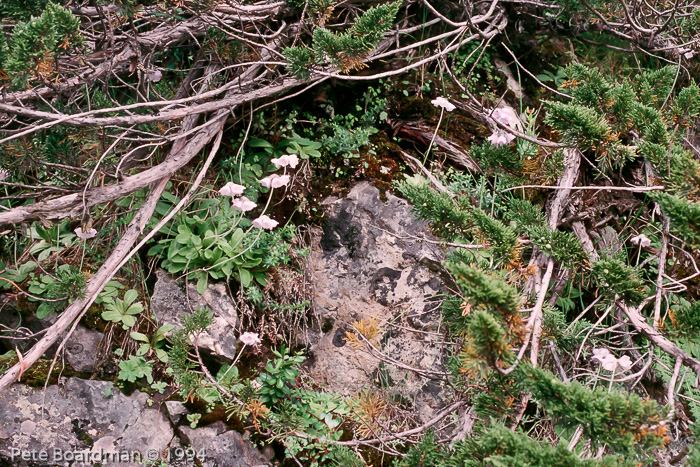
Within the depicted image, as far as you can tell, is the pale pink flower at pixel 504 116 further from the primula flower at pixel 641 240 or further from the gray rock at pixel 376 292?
the primula flower at pixel 641 240

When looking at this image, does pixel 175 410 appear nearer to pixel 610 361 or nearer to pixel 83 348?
pixel 83 348

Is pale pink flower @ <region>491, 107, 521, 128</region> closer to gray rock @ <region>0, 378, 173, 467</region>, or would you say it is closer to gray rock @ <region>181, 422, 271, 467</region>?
gray rock @ <region>181, 422, 271, 467</region>

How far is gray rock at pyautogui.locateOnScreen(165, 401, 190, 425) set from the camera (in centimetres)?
239

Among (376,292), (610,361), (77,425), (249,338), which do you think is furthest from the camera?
(376,292)

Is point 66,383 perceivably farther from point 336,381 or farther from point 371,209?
point 371,209

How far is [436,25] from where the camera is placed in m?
3.34

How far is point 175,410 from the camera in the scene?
2.40m

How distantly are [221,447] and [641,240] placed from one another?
2.36 m

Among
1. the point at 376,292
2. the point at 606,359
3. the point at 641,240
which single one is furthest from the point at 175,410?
the point at 641,240

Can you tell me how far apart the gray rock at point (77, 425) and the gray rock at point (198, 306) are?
0.41m

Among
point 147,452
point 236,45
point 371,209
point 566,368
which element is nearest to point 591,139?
point 566,368

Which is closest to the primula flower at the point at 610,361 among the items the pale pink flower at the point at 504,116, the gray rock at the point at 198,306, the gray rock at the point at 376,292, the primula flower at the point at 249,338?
the gray rock at the point at 376,292

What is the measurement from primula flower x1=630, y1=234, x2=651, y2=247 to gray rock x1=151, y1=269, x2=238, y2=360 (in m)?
2.16

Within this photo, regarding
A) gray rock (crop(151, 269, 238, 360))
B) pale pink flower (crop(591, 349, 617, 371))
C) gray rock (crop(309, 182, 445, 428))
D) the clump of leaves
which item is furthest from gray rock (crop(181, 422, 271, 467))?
pale pink flower (crop(591, 349, 617, 371))
